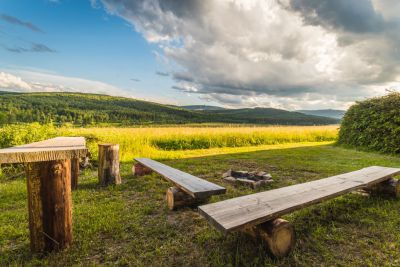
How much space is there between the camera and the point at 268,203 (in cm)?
244

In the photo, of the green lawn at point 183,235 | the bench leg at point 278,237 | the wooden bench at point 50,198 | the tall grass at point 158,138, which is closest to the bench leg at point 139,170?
the green lawn at point 183,235

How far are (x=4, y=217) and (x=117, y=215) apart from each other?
1.73m

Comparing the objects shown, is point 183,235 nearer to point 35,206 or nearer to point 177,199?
point 177,199

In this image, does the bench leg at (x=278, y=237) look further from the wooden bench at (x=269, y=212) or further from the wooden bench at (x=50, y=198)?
the wooden bench at (x=50, y=198)

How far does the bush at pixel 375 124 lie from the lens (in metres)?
9.92

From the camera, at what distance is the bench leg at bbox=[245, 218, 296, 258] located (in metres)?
2.23

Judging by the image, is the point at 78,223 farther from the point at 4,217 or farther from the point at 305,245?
the point at 305,245

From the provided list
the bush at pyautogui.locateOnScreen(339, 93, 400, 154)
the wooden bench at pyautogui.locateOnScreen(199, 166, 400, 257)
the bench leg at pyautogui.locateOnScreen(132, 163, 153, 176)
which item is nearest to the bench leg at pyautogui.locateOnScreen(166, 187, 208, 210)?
the wooden bench at pyautogui.locateOnScreen(199, 166, 400, 257)

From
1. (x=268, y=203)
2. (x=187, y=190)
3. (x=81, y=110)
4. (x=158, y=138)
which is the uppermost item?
(x=81, y=110)

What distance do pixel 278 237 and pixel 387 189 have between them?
3.39 metres

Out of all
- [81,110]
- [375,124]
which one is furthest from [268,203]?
[81,110]

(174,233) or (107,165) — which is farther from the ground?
(107,165)

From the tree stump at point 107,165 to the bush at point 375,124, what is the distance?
11.5 metres

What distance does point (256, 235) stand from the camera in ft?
8.06
